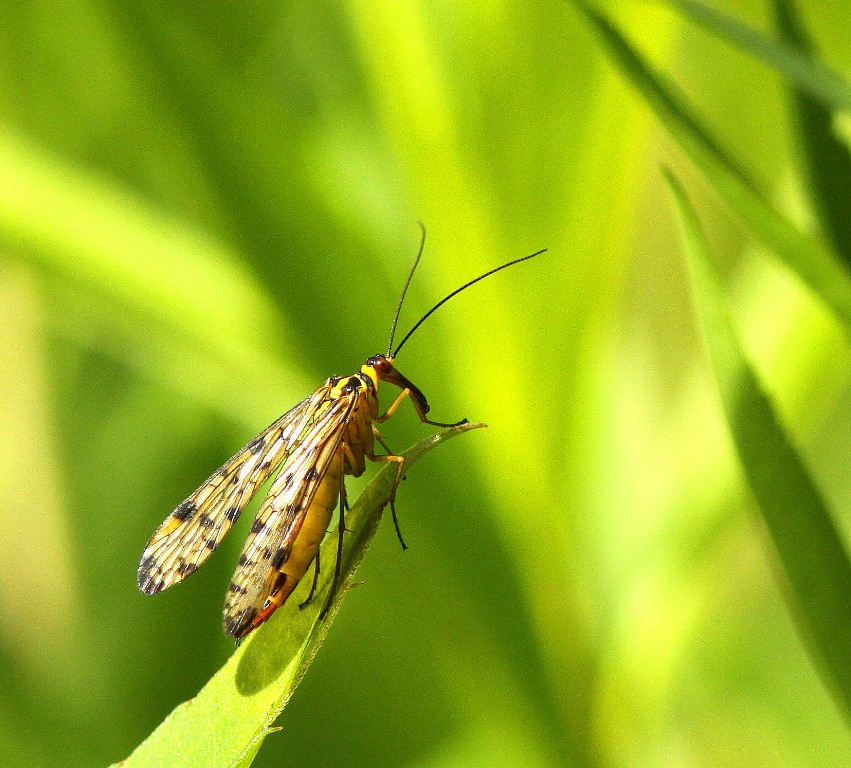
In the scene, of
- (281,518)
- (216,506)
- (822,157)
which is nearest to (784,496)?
(822,157)

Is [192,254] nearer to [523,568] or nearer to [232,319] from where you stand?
[232,319]

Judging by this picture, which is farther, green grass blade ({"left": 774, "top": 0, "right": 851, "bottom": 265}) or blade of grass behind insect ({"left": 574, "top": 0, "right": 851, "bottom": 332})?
green grass blade ({"left": 774, "top": 0, "right": 851, "bottom": 265})

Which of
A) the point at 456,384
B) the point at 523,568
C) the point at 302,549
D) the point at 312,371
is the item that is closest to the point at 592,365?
the point at 456,384

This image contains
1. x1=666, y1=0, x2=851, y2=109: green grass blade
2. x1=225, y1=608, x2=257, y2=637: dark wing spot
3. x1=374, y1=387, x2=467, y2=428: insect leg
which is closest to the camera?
x1=666, y1=0, x2=851, y2=109: green grass blade

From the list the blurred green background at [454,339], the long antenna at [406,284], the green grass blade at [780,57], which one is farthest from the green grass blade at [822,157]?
the long antenna at [406,284]

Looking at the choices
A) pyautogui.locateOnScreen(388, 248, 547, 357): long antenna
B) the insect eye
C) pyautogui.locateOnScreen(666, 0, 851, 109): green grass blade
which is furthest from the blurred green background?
pyautogui.locateOnScreen(666, 0, 851, 109): green grass blade

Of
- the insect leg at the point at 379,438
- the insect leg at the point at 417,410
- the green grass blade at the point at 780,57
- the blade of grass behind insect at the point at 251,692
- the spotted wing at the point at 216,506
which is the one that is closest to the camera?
the green grass blade at the point at 780,57

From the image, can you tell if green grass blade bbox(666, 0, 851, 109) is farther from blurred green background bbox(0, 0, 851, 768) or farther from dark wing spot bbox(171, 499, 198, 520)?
dark wing spot bbox(171, 499, 198, 520)

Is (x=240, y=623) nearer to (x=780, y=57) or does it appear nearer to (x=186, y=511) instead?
(x=186, y=511)

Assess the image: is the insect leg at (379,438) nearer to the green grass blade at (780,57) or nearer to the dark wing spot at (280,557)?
the dark wing spot at (280,557)
